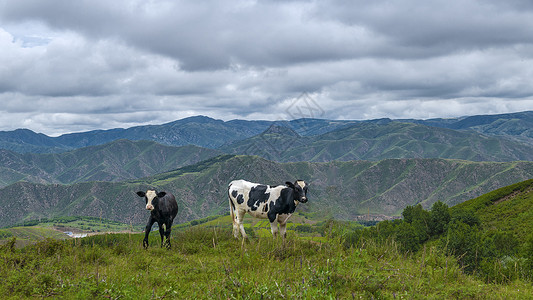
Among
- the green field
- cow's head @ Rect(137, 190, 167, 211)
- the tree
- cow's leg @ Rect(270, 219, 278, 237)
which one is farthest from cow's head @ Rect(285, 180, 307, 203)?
the tree

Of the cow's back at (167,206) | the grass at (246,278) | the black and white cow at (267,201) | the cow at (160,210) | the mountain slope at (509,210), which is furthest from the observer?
the mountain slope at (509,210)

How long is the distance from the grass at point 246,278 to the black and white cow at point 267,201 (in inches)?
Result: 194

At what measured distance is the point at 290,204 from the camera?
1723cm

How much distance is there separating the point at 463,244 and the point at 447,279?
10717 mm

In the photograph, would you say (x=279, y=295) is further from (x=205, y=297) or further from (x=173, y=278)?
(x=173, y=278)

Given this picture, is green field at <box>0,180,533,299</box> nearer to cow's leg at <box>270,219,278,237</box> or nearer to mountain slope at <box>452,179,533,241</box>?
cow's leg at <box>270,219,278,237</box>

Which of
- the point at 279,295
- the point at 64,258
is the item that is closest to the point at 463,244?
the point at 279,295

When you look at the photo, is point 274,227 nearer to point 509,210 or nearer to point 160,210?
point 160,210

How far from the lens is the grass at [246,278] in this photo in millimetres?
7422

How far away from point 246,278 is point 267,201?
10.1m

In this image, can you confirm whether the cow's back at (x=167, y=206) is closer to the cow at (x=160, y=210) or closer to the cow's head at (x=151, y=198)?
the cow at (x=160, y=210)

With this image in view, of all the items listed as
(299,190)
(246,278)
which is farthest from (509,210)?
(246,278)

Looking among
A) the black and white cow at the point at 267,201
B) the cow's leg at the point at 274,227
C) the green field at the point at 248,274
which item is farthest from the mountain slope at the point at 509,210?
the green field at the point at 248,274

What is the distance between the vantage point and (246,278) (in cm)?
795
